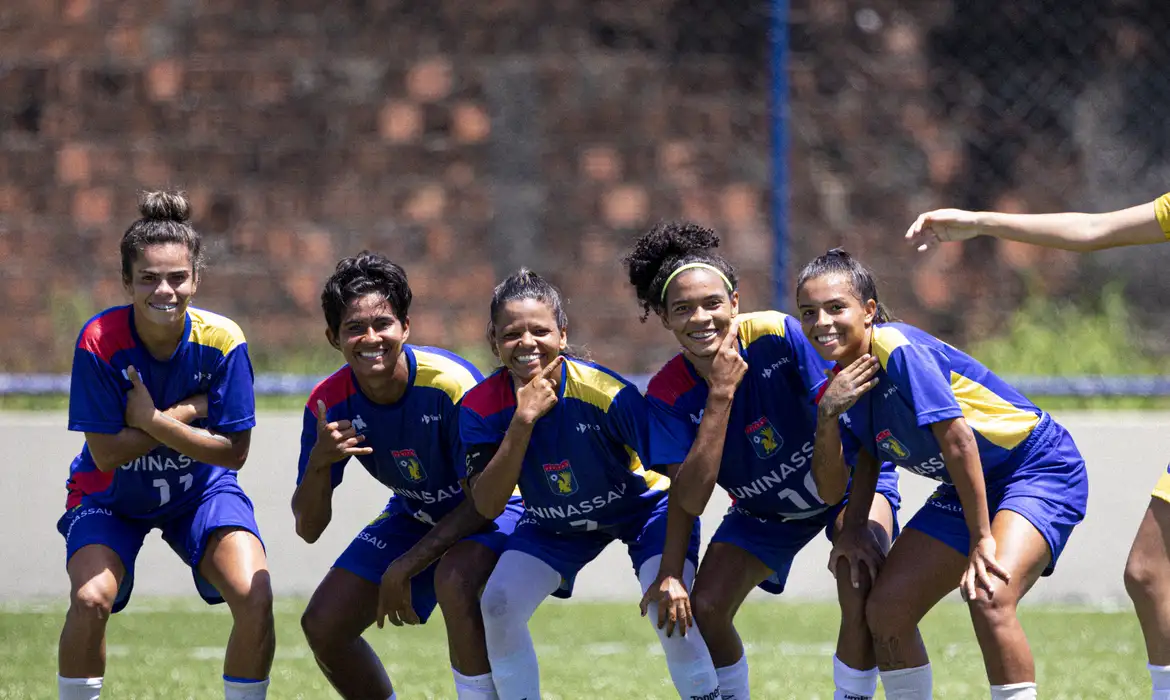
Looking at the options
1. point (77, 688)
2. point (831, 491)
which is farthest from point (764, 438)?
point (77, 688)

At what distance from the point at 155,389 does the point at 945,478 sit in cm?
231

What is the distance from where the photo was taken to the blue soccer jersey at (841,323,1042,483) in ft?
12.3

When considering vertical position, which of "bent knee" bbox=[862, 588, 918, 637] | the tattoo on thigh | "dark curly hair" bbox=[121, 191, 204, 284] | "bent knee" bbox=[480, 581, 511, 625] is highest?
"dark curly hair" bbox=[121, 191, 204, 284]

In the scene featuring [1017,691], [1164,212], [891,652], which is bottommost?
[1017,691]

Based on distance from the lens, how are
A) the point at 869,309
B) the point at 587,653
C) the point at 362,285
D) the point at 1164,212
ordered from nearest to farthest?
the point at 1164,212, the point at 869,309, the point at 362,285, the point at 587,653

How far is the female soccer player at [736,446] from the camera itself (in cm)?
389

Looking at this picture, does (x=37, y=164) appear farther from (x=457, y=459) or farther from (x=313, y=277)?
(x=457, y=459)

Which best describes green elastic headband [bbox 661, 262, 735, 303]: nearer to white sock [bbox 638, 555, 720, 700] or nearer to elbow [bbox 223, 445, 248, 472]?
white sock [bbox 638, 555, 720, 700]

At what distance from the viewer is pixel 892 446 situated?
12.9 feet

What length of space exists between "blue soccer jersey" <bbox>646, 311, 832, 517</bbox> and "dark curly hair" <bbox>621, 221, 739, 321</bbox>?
0.61 ft

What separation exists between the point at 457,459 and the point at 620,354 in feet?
12.5

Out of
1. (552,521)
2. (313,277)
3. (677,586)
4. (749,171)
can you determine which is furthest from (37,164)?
(677,586)

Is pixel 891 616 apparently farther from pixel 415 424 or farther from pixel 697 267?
pixel 415 424

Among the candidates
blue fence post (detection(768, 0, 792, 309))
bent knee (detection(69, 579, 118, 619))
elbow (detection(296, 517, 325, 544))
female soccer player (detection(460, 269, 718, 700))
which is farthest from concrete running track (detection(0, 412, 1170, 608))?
bent knee (detection(69, 579, 118, 619))
